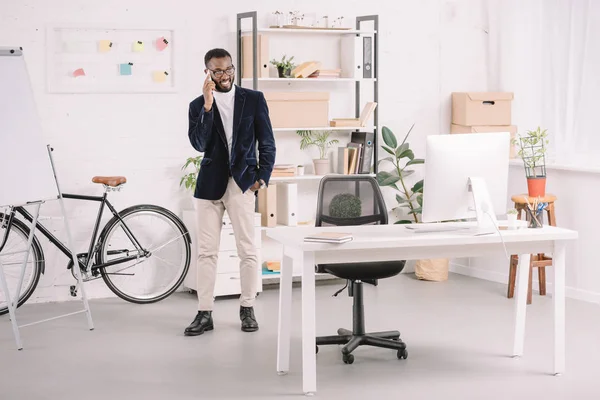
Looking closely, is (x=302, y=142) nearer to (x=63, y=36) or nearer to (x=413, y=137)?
(x=413, y=137)

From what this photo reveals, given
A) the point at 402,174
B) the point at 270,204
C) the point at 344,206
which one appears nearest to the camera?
the point at 344,206

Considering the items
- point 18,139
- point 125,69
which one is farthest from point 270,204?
point 18,139

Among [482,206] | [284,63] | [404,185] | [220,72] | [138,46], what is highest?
[138,46]

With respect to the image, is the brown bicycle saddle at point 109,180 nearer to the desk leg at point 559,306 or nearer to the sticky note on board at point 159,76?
the sticky note on board at point 159,76

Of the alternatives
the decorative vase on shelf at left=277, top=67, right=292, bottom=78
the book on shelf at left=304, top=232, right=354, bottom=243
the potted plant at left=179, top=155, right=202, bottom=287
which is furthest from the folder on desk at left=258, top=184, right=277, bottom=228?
the book on shelf at left=304, top=232, right=354, bottom=243

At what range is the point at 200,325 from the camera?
519 centimetres

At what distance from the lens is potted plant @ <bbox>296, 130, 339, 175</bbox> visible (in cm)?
671

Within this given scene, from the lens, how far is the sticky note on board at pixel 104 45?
6203 mm

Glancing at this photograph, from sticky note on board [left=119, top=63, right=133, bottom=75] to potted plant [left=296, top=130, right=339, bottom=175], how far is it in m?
1.36

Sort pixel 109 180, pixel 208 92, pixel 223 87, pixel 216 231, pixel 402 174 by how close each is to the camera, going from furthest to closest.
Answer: pixel 402 174
pixel 109 180
pixel 216 231
pixel 223 87
pixel 208 92

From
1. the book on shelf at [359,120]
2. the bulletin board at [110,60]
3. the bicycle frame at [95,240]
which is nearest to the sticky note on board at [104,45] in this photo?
the bulletin board at [110,60]

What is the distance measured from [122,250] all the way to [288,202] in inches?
49.1

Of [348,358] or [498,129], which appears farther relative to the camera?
[498,129]

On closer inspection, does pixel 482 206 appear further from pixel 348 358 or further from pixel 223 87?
pixel 223 87
